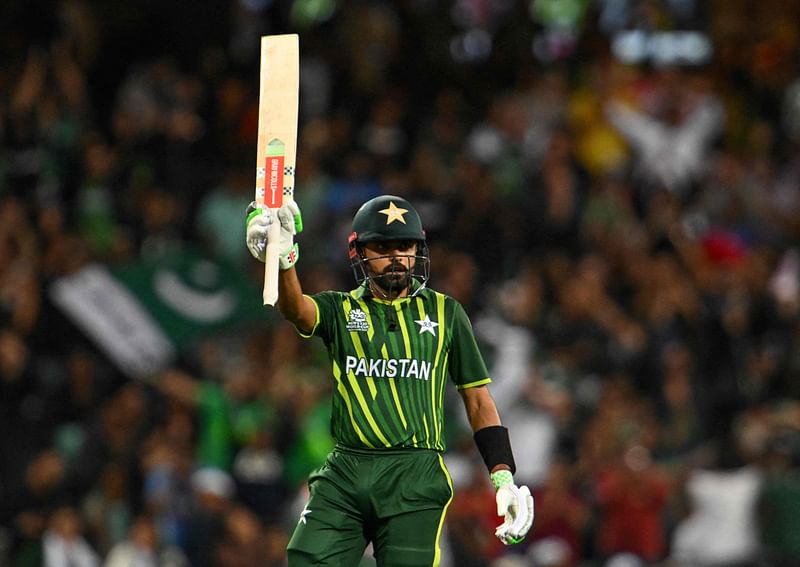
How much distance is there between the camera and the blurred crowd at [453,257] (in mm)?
12047

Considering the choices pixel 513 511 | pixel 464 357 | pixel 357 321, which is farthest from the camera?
pixel 464 357

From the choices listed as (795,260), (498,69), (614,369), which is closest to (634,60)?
(498,69)

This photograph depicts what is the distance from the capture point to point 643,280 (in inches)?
556

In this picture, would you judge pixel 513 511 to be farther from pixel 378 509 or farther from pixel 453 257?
pixel 453 257

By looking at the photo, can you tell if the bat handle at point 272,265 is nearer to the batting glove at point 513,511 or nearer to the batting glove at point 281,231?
the batting glove at point 281,231

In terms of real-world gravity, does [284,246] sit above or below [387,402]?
→ above

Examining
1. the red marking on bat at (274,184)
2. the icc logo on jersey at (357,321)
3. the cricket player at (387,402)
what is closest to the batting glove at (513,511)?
the cricket player at (387,402)

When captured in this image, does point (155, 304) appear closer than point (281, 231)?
No

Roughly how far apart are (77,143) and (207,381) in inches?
107

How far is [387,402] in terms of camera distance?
6707mm

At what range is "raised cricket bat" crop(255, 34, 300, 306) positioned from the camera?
22.0 ft

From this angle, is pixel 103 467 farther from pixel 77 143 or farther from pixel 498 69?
pixel 498 69

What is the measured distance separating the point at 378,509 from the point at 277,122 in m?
1.64

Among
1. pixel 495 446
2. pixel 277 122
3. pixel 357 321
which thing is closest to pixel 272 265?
pixel 357 321
